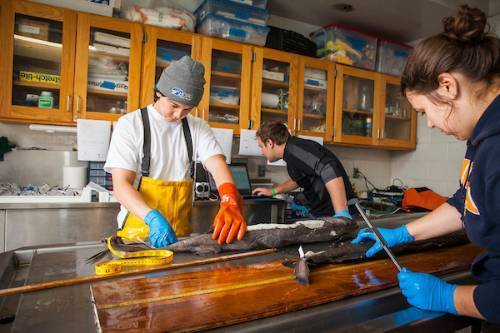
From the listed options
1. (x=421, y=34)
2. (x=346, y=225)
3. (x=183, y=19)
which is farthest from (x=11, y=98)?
(x=421, y=34)

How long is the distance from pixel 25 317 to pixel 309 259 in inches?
26.6

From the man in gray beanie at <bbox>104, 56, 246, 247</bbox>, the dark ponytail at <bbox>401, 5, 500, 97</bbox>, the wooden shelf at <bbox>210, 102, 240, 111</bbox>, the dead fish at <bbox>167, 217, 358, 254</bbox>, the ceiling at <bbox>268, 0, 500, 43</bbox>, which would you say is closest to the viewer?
the dark ponytail at <bbox>401, 5, 500, 97</bbox>

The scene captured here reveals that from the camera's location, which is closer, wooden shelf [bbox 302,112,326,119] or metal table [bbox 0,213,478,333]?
metal table [bbox 0,213,478,333]

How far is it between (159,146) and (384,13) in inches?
105

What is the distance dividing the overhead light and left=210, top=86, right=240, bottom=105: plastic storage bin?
121 centimetres

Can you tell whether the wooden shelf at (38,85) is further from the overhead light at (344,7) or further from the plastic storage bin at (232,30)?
the overhead light at (344,7)

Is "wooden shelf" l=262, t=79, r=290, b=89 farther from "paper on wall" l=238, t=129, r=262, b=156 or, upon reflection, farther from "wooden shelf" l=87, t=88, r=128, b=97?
"wooden shelf" l=87, t=88, r=128, b=97

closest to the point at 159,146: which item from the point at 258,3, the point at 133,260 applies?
the point at 133,260

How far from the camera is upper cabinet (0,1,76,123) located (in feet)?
7.20

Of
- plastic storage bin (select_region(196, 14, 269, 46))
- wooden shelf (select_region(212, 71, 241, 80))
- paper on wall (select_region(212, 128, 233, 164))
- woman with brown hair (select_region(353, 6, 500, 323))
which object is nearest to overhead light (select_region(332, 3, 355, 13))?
plastic storage bin (select_region(196, 14, 269, 46))

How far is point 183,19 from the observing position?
8.66ft

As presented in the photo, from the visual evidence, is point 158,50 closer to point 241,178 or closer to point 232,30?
point 232,30

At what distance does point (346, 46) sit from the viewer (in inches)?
130

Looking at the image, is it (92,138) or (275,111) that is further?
(275,111)
